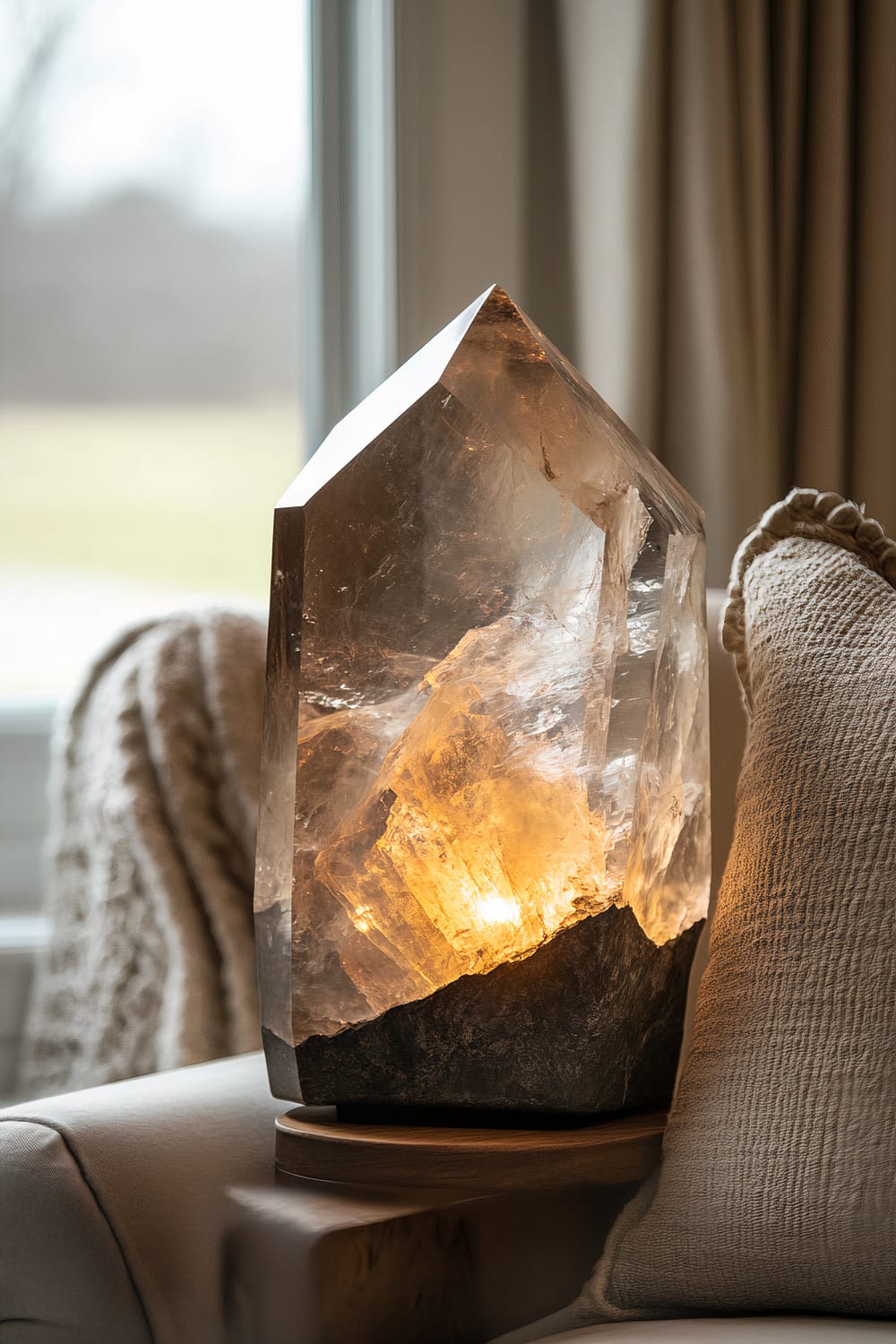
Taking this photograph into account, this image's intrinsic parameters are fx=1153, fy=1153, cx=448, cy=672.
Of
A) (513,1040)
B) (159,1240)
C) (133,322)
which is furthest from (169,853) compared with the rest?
(133,322)

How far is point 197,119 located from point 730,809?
1339 mm

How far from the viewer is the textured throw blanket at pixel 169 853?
1204 mm

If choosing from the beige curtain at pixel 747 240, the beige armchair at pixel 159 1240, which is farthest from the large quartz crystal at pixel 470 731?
the beige curtain at pixel 747 240

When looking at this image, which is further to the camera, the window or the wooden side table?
the window

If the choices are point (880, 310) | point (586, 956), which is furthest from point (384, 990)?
point (880, 310)

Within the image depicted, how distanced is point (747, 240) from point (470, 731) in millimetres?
975

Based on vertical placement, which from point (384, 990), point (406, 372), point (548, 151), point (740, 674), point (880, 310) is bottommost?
point (384, 990)

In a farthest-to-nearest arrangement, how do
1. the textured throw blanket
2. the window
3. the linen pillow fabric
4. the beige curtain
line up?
1. the window
2. the beige curtain
3. the textured throw blanket
4. the linen pillow fabric

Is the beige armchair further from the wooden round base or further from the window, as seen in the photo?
the window

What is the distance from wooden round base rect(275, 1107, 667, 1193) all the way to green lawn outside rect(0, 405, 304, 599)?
118 cm

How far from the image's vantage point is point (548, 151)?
162 cm

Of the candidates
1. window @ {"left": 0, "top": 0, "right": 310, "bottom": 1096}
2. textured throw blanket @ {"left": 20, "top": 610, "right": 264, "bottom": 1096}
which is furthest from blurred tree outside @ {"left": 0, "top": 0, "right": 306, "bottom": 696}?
textured throw blanket @ {"left": 20, "top": 610, "right": 264, "bottom": 1096}

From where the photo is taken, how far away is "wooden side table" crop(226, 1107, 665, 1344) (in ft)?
2.09

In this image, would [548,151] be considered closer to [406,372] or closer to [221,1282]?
[406,372]
